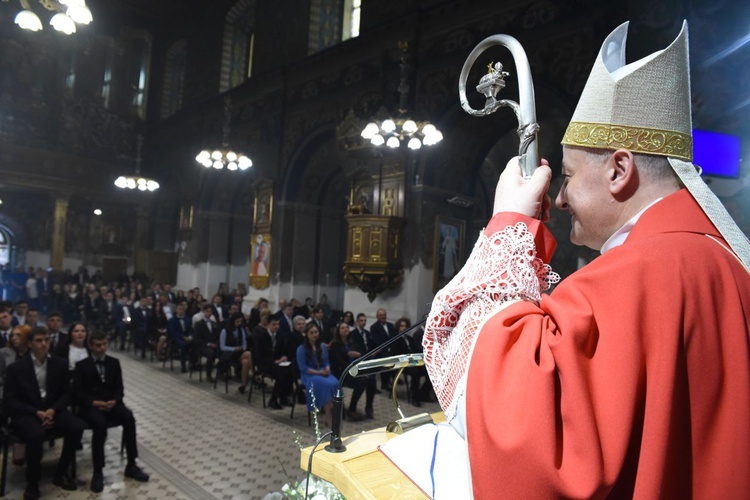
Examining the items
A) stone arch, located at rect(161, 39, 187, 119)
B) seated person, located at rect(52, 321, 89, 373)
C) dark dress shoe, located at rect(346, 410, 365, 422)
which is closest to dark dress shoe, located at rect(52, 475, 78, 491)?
seated person, located at rect(52, 321, 89, 373)

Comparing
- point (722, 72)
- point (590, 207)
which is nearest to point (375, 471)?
point (590, 207)

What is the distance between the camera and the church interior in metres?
6.30

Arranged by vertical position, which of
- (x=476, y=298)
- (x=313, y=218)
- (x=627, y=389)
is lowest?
(x=627, y=389)

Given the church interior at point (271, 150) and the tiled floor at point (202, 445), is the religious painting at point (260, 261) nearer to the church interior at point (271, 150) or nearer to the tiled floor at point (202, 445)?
the church interior at point (271, 150)

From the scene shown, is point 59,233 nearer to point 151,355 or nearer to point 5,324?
point 151,355

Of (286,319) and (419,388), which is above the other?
(286,319)

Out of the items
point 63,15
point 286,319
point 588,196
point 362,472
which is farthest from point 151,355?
point 588,196

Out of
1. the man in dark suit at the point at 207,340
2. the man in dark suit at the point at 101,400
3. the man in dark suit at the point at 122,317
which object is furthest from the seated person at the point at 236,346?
the man in dark suit at the point at 122,317

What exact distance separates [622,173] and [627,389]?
47 cm

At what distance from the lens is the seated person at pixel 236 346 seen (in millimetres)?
8484

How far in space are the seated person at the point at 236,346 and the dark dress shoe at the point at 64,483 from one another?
12.3 ft

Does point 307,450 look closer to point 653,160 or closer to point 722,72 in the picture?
point 653,160

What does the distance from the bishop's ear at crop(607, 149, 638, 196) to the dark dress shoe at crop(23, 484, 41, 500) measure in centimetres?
521

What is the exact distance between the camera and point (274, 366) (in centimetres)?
761
